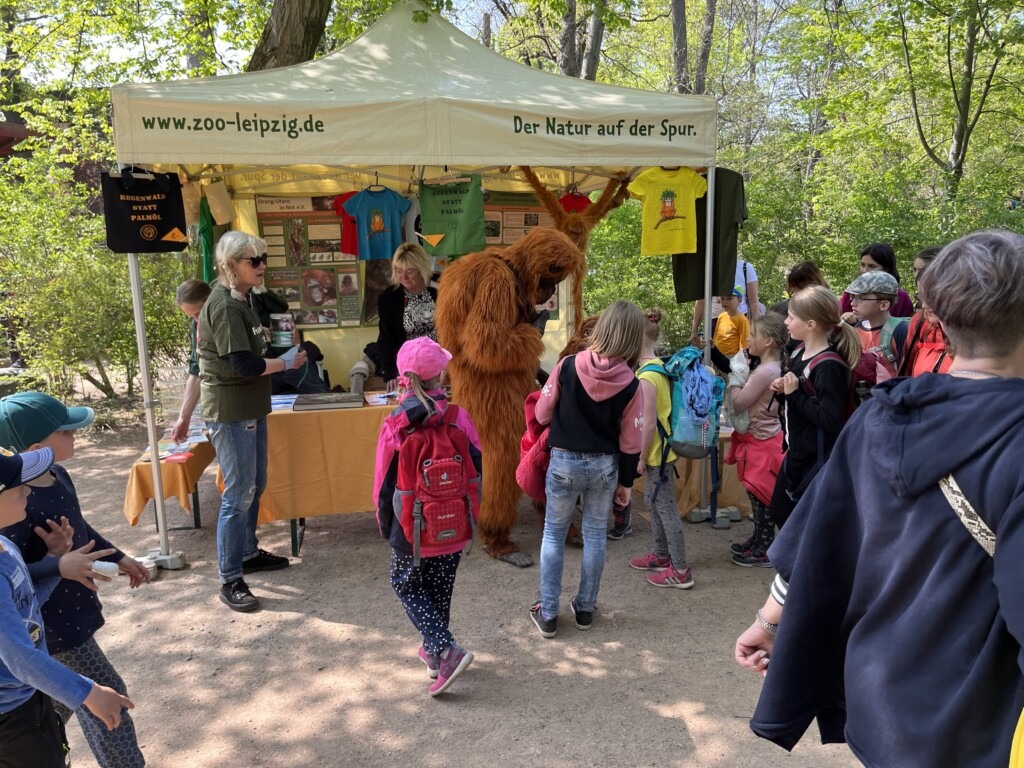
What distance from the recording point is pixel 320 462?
4402 millimetres

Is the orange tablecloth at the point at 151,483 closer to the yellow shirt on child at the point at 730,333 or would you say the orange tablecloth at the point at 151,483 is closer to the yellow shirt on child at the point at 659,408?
the yellow shirt on child at the point at 659,408

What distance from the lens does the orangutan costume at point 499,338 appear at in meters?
3.88

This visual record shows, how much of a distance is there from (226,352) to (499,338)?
1431 mm

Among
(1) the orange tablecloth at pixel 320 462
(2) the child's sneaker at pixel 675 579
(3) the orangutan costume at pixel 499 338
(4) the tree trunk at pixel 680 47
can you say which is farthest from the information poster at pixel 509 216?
(4) the tree trunk at pixel 680 47

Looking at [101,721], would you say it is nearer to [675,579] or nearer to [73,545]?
[73,545]

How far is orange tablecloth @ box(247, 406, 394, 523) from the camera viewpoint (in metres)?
4.33

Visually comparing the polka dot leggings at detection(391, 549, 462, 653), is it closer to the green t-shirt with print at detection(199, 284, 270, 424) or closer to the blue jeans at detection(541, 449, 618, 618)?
the blue jeans at detection(541, 449, 618, 618)

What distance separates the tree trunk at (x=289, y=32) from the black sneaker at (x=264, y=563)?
193 inches

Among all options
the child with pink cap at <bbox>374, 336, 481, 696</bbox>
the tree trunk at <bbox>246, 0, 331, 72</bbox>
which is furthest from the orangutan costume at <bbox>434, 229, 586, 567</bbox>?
the tree trunk at <bbox>246, 0, 331, 72</bbox>

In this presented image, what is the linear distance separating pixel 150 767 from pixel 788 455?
300 cm

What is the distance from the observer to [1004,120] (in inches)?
504

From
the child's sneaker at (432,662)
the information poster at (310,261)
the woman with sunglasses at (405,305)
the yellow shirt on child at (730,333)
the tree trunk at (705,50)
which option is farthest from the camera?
the tree trunk at (705,50)

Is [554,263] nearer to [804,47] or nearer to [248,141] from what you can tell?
[248,141]

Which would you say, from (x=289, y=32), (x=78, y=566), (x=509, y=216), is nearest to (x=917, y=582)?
(x=78, y=566)
